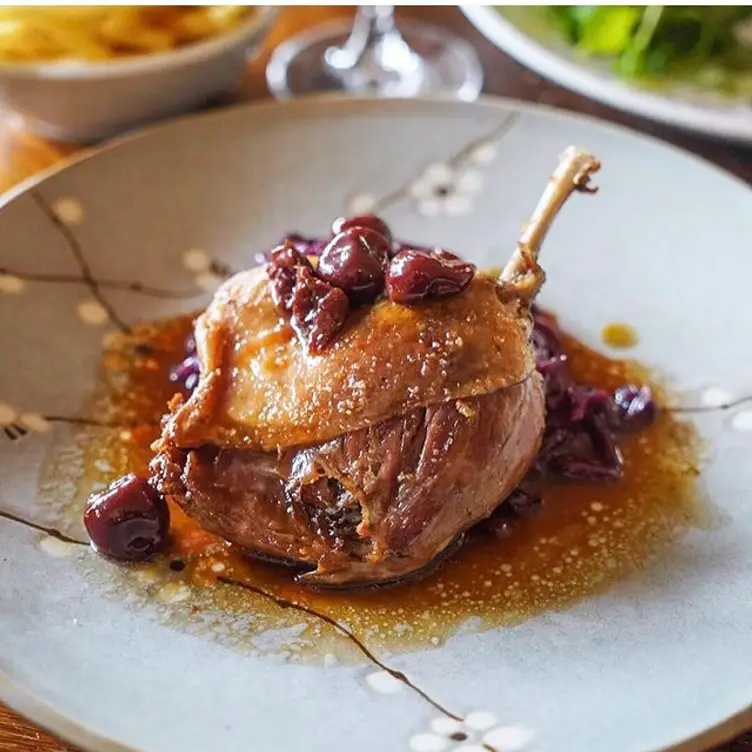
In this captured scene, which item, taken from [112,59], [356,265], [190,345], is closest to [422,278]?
[356,265]

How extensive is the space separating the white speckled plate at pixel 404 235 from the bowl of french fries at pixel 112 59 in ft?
1.25

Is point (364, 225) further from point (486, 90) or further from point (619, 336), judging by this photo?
point (486, 90)

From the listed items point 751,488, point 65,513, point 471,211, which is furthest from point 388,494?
point 471,211

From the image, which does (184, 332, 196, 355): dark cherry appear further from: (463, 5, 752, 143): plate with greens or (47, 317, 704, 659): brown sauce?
(463, 5, 752, 143): plate with greens

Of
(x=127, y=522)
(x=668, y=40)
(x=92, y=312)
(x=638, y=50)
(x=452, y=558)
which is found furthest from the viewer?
(x=668, y=40)

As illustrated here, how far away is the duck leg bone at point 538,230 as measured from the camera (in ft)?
7.63

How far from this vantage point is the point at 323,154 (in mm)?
3293

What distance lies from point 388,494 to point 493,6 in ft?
8.06

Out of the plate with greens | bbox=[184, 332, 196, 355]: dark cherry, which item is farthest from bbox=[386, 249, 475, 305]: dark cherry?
the plate with greens

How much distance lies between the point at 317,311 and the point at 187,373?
70 centimetres

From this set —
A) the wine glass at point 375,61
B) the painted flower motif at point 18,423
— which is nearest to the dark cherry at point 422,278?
the painted flower motif at point 18,423

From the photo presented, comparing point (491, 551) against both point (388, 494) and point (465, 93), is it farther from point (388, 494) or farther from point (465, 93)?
point (465, 93)

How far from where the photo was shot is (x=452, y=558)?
7.70ft

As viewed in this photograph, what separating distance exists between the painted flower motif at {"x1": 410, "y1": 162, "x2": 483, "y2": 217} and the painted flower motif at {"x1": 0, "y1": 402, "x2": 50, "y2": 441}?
1.36 m
